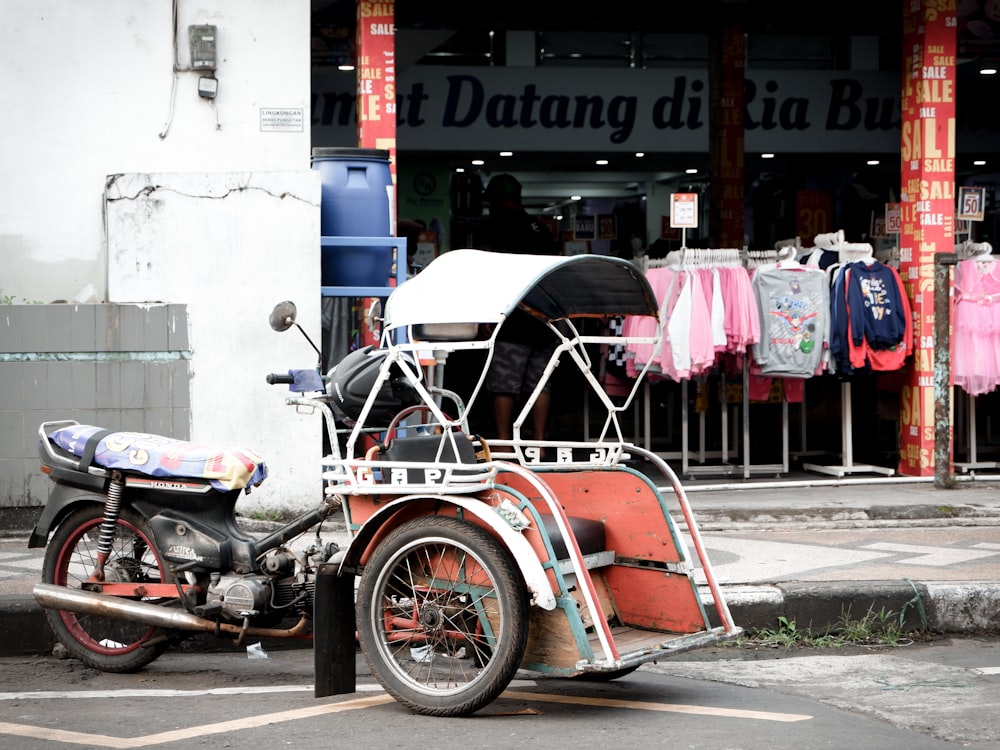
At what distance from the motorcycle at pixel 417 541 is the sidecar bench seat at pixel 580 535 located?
1 cm

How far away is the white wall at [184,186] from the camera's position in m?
9.04

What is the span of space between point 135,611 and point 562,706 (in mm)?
1845

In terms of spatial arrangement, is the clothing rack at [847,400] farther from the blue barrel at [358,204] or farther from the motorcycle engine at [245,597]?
the motorcycle engine at [245,597]

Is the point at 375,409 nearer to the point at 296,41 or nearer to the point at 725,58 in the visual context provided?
the point at 296,41

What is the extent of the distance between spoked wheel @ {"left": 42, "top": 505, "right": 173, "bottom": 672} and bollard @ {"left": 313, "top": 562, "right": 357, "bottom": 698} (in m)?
0.92

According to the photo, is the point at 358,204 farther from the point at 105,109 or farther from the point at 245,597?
the point at 245,597

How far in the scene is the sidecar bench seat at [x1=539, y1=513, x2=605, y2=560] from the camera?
17.2 ft

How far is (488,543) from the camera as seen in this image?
5.05m

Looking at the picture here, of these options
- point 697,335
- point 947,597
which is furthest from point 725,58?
point 947,597

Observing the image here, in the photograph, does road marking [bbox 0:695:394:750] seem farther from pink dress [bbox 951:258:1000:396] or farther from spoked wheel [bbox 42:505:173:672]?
pink dress [bbox 951:258:1000:396]

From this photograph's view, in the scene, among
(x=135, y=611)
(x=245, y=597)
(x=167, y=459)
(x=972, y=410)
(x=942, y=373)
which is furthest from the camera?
(x=972, y=410)

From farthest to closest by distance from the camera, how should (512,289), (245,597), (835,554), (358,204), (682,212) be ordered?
(682,212), (358,204), (835,554), (245,597), (512,289)

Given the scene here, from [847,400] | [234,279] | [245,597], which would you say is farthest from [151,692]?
[847,400]

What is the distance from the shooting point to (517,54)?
17750 millimetres
